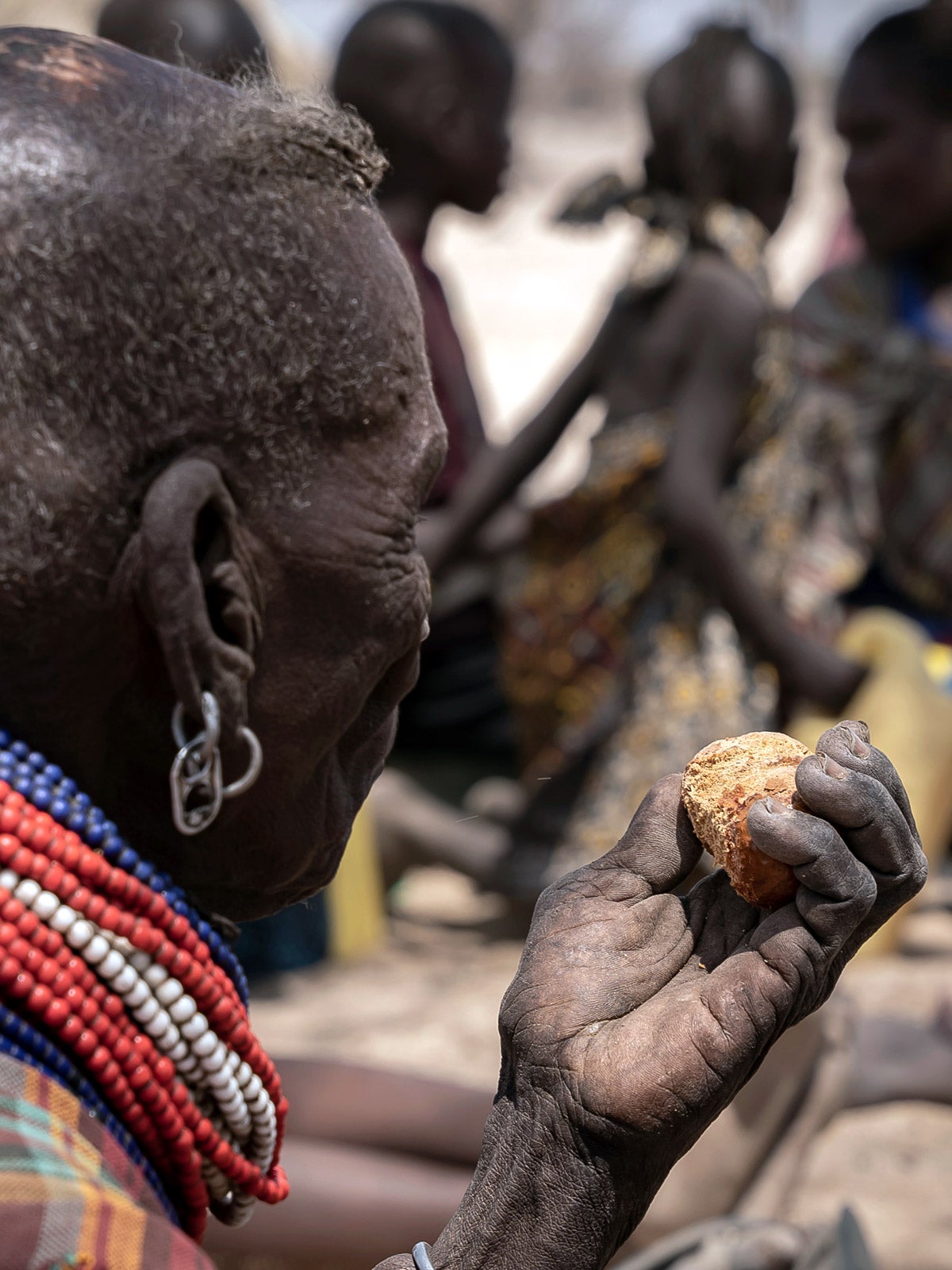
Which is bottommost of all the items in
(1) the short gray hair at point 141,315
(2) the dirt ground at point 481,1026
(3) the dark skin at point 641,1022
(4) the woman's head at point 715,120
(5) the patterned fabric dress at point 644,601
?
(2) the dirt ground at point 481,1026

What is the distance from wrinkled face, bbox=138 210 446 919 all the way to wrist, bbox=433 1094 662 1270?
369 millimetres

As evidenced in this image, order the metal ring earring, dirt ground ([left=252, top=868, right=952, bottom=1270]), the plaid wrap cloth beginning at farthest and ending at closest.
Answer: dirt ground ([left=252, top=868, right=952, bottom=1270]), the metal ring earring, the plaid wrap cloth

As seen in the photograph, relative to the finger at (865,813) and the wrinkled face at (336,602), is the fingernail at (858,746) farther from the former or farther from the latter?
the wrinkled face at (336,602)

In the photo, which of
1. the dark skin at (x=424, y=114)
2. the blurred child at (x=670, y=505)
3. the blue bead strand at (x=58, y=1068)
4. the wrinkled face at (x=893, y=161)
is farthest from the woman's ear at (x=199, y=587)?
the wrinkled face at (x=893, y=161)

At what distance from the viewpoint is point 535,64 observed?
3091cm

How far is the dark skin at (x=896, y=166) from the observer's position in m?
5.36

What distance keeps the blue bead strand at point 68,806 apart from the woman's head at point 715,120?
3696 mm

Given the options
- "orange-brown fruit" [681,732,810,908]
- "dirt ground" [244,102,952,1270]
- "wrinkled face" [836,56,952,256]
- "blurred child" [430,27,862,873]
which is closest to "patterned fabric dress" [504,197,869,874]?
"blurred child" [430,27,862,873]

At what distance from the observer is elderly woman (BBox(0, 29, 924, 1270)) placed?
1.17 meters

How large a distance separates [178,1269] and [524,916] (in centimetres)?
393

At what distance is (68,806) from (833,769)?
0.62 meters

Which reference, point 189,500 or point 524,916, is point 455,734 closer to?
point 524,916

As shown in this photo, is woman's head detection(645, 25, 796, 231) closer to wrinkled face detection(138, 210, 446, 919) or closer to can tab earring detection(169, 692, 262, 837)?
wrinkled face detection(138, 210, 446, 919)

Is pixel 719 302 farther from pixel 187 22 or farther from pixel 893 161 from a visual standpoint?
pixel 187 22
